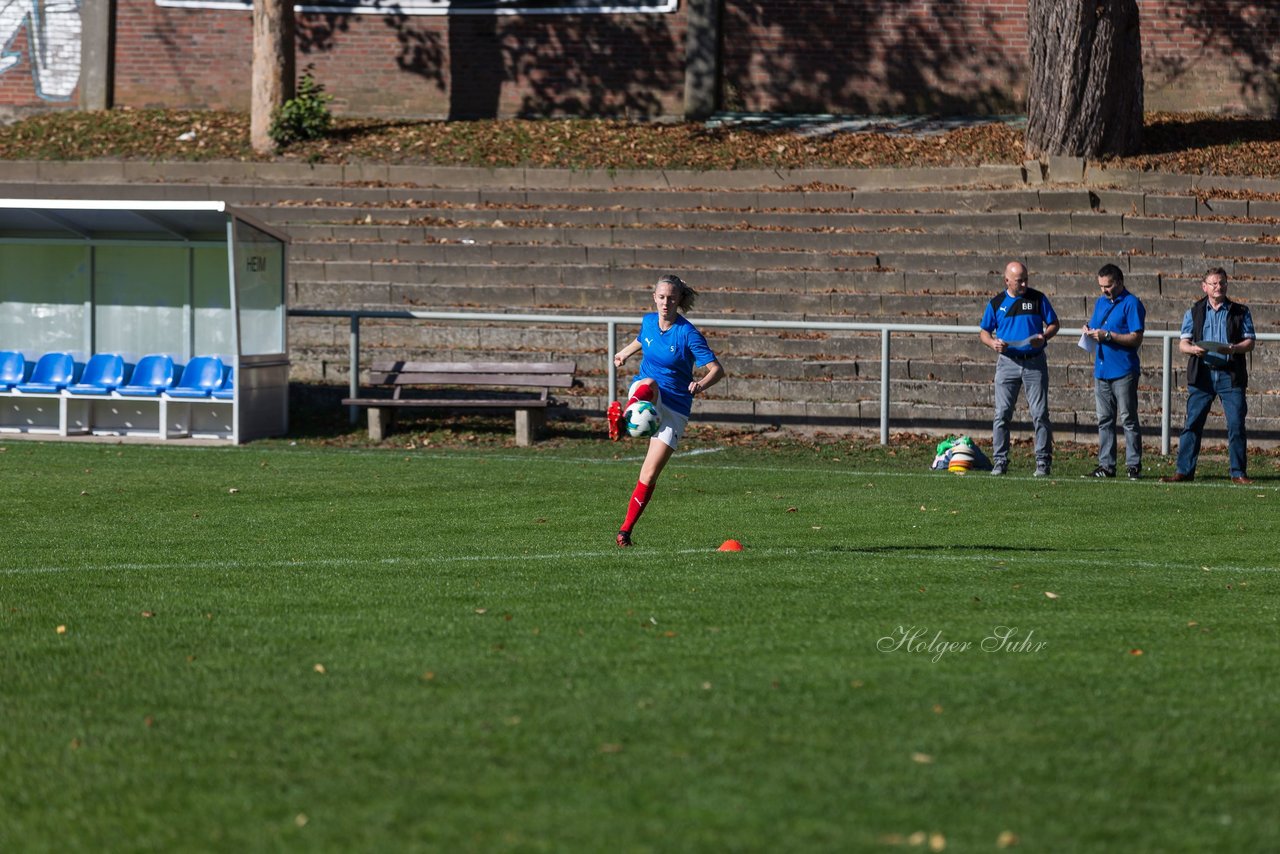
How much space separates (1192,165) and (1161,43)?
4.66m

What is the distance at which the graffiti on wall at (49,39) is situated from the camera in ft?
96.1

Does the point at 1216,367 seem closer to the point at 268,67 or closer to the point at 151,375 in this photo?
the point at 151,375

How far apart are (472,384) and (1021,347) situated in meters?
6.43

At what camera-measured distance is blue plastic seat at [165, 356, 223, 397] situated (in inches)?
766

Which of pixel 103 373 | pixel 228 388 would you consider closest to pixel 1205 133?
pixel 228 388

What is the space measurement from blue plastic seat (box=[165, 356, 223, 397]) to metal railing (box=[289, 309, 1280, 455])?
127 cm

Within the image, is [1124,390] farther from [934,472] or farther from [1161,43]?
[1161,43]

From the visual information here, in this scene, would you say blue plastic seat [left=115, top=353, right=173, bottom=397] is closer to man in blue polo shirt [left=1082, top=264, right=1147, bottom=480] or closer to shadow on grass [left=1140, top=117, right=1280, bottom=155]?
man in blue polo shirt [left=1082, top=264, right=1147, bottom=480]

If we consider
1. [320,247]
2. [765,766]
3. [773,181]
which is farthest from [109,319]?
[765,766]

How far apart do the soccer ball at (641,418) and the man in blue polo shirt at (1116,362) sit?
7013mm

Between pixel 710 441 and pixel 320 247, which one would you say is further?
pixel 320 247

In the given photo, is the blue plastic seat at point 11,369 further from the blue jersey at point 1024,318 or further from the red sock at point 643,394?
the red sock at point 643,394

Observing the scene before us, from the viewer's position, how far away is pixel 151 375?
65.4 feet

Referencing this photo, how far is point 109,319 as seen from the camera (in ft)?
68.9
